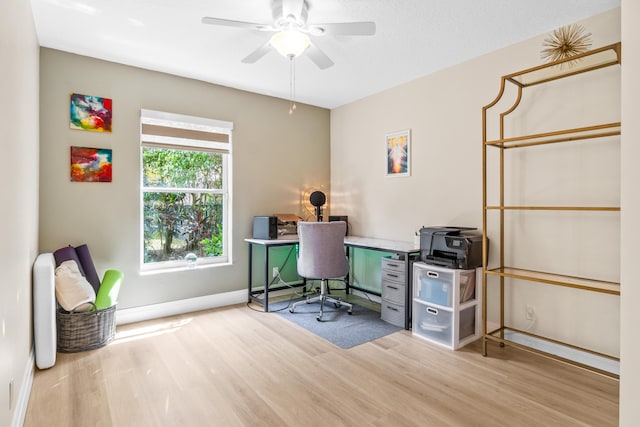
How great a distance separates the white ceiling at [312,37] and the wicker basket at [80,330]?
7.23ft

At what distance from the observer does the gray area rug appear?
3006 millimetres

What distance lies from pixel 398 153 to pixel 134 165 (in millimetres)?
2749

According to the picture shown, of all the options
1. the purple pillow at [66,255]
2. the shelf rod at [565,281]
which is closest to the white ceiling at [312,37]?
the purple pillow at [66,255]

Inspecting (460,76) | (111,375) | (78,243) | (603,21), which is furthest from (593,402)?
(78,243)

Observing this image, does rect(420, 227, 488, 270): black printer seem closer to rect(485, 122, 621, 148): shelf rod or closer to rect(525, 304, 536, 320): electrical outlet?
rect(525, 304, 536, 320): electrical outlet

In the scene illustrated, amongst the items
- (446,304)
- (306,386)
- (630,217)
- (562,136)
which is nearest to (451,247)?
(446,304)

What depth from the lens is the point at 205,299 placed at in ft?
12.4

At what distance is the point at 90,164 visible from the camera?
3.11 m

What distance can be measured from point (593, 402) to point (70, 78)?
456 centimetres

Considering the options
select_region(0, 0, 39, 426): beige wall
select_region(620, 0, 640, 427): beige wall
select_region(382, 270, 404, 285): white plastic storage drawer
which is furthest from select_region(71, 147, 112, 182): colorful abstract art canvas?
select_region(620, 0, 640, 427): beige wall

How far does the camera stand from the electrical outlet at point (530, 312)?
2.76 metres

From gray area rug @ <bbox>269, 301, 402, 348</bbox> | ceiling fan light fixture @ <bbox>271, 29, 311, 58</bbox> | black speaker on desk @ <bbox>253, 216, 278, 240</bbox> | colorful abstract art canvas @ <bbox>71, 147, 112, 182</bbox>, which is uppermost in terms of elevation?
ceiling fan light fixture @ <bbox>271, 29, 311, 58</bbox>

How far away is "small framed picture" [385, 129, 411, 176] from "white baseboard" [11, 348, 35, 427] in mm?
3514

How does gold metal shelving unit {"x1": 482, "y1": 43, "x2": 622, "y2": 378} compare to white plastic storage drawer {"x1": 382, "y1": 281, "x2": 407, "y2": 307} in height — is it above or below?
above
